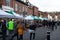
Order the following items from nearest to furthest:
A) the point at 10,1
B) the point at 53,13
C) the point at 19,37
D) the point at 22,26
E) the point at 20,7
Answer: the point at 22,26
the point at 19,37
the point at 10,1
the point at 20,7
the point at 53,13

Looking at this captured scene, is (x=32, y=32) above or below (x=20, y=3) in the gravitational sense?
below

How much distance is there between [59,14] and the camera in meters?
194

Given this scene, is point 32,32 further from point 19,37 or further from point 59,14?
point 59,14

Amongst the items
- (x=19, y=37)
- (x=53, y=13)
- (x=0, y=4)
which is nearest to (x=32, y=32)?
(x=19, y=37)

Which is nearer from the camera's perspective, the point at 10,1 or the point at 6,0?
the point at 6,0

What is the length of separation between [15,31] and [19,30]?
797mm

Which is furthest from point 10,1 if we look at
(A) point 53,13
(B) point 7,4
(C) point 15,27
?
(A) point 53,13

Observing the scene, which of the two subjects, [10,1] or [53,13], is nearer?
[10,1]

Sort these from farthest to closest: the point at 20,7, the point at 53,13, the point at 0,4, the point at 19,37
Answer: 1. the point at 53,13
2. the point at 20,7
3. the point at 0,4
4. the point at 19,37

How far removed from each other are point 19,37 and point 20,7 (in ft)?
135

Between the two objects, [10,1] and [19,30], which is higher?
[10,1]

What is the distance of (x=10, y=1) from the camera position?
49.6 m

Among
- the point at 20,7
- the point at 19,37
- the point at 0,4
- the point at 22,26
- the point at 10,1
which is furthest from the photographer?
the point at 20,7

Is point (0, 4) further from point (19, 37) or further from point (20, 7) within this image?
point (19, 37)
